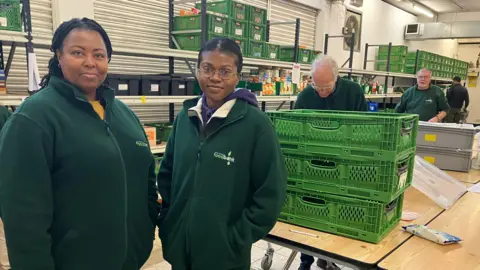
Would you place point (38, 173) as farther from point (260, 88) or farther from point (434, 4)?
point (434, 4)

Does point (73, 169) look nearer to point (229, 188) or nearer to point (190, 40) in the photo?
point (229, 188)

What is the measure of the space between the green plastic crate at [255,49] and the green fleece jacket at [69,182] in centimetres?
354

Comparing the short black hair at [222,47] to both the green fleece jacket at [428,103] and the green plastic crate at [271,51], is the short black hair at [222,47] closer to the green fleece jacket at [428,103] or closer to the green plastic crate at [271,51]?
the green plastic crate at [271,51]

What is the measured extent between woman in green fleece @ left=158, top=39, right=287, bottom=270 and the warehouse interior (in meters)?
0.29

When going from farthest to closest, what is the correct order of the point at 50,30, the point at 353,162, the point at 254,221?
the point at 50,30 → the point at 353,162 → the point at 254,221

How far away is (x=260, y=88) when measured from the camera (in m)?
4.96

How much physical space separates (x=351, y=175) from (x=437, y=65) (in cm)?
1043

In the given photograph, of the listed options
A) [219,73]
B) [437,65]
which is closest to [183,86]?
[219,73]

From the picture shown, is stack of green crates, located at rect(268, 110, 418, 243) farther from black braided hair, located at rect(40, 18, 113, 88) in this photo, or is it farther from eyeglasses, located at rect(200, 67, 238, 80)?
black braided hair, located at rect(40, 18, 113, 88)

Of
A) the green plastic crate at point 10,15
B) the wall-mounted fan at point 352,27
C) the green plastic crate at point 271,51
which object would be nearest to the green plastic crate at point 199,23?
the green plastic crate at point 271,51

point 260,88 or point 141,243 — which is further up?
A: point 260,88

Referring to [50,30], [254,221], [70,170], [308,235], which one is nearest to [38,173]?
[70,170]

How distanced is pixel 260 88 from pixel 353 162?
3342 millimetres

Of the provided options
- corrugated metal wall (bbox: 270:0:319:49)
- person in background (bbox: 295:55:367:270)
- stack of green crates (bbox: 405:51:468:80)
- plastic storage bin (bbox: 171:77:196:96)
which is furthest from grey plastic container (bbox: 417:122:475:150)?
stack of green crates (bbox: 405:51:468:80)
